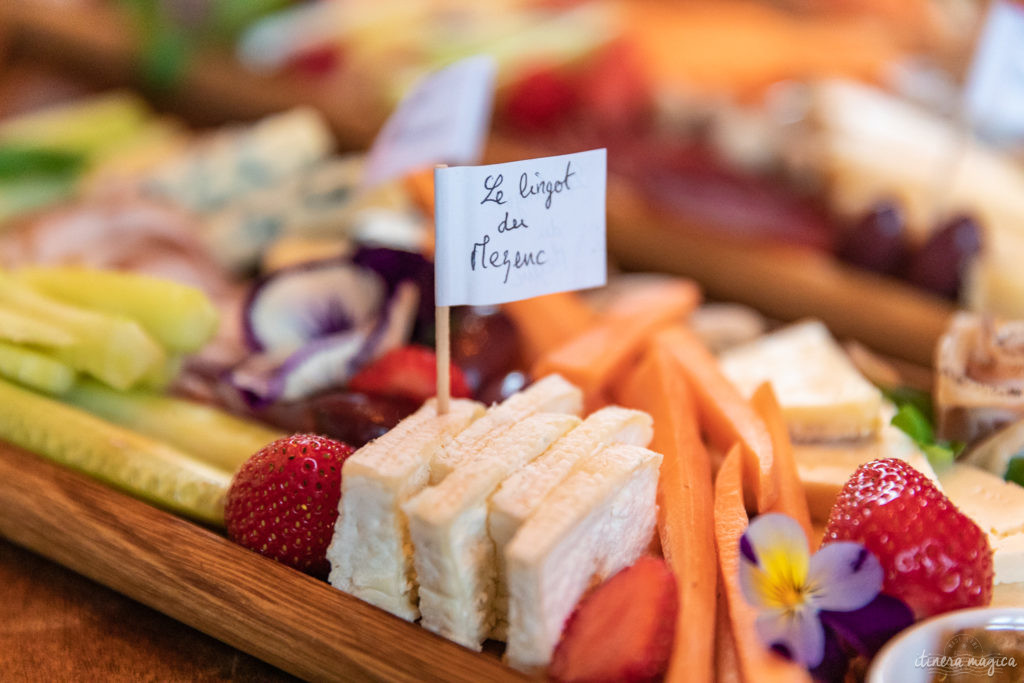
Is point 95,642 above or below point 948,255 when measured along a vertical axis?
below

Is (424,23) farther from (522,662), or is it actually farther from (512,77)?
(522,662)

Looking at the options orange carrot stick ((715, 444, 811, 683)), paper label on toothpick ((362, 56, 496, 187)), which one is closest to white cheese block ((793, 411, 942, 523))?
orange carrot stick ((715, 444, 811, 683))

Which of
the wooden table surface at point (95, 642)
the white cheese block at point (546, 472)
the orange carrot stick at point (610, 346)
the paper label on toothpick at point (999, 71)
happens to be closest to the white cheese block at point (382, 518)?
the white cheese block at point (546, 472)

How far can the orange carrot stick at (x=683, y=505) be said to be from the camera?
0.99 m

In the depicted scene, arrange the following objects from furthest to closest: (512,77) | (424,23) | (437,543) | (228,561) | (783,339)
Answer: (424,23)
(512,77)
(783,339)
(228,561)
(437,543)

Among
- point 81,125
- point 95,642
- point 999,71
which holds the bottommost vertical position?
point 95,642

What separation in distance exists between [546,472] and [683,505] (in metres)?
0.23

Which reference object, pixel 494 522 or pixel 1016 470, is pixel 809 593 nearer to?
pixel 494 522

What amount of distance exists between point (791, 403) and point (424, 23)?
244 centimetres

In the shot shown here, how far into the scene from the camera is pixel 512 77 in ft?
9.39

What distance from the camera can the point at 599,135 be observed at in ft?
8.69

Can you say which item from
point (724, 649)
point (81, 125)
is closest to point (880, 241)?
point (724, 649)

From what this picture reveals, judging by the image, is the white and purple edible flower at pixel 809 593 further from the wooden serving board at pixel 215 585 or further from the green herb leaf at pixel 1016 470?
the green herb leaf at pixel 1016 470

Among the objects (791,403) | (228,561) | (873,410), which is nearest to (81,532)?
(228,561)
